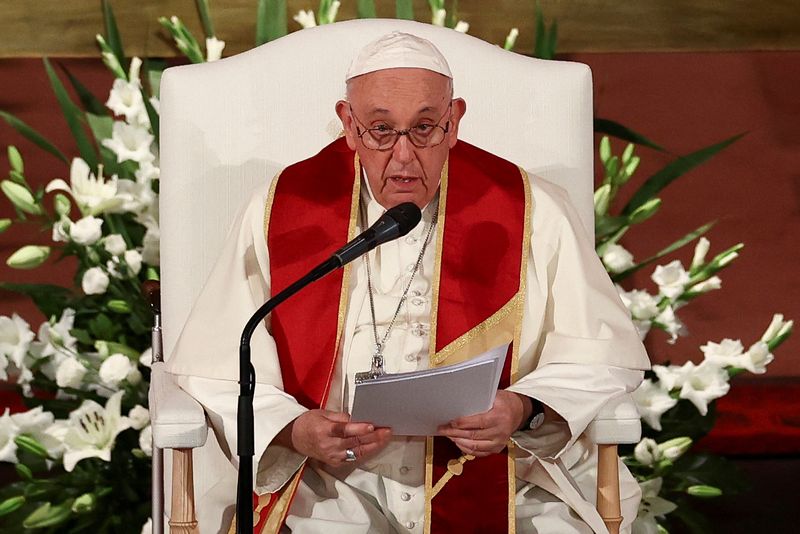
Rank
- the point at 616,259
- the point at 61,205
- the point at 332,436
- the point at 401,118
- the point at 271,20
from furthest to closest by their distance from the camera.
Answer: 1. the point at 271,20
2. the point at 616,259
3. the point at 61,205
4. the point at 401,118
5. the point at 332,436

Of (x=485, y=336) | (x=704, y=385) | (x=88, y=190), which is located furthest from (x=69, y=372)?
(x=704, y=385)

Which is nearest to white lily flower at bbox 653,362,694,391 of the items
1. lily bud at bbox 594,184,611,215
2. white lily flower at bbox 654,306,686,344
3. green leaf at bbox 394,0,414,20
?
white lily flower at bbox 654,306,686,344

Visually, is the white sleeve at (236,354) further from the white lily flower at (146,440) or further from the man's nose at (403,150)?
the white lily flower at (146,440)

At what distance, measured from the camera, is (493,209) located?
3.24 metres

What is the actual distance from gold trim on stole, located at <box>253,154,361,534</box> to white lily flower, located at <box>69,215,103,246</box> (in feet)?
2.08

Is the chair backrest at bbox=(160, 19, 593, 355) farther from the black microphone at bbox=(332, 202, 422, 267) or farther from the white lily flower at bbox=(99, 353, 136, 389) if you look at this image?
the black microphone at bbox=(332, 202, 422, 267)

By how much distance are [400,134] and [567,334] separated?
589 millimetres

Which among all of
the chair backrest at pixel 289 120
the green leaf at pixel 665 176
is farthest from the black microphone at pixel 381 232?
the green leaf at pixel 665 176

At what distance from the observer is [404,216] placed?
2.42m

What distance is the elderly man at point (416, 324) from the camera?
114 inches

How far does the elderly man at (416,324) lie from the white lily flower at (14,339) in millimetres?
782

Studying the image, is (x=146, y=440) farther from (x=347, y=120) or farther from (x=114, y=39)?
(x=114, y=39)

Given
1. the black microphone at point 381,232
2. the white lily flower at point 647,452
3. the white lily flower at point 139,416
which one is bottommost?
the white lily flower at point 647,452

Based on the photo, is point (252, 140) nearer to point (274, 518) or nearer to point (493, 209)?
point (493, 209)
